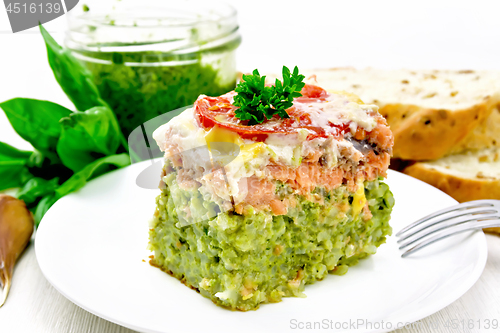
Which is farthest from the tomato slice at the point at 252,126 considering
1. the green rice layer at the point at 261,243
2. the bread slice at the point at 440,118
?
the bread slice at the point at 440,118

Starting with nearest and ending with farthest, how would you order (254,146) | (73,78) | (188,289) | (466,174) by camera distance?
1. (254,146)
2. (188,289)
3. (466,174)
4. (73,78)

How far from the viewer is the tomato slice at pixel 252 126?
2332mm

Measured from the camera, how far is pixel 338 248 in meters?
2.71

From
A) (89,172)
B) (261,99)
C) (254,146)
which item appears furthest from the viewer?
(89,172)

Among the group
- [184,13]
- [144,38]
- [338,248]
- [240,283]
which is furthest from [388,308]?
[184,13]

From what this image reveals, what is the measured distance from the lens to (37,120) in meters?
3.77

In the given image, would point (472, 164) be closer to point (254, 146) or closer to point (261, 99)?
point (261, 99)

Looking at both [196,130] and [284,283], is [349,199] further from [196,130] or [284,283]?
[196,130]

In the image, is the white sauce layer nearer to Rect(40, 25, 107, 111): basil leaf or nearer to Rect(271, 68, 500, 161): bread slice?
Rect(271, 68, 500, 161): bread slice

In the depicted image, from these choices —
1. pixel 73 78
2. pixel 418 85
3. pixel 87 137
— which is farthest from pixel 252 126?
pixel 418 85

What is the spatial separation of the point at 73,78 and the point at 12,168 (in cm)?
81

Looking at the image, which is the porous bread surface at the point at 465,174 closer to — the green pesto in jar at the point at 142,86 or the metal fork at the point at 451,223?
the metal fork at the point at 451,223

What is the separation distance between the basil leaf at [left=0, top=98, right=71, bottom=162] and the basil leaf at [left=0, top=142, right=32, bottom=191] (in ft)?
0.64

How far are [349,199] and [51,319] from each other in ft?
5.43
